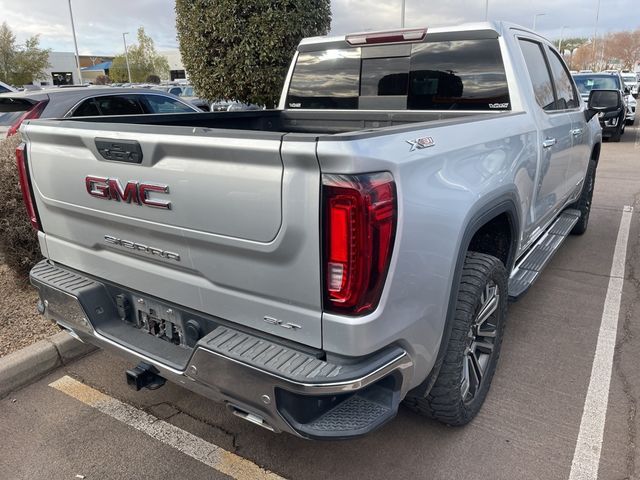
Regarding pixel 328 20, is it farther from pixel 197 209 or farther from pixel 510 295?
pixel 197 209

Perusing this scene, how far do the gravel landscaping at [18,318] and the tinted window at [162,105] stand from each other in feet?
13.7

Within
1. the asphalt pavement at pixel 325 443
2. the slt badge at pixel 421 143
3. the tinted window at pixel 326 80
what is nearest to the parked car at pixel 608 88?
the tinted window at pixel 326 80

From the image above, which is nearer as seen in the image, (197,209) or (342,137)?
(342,137)

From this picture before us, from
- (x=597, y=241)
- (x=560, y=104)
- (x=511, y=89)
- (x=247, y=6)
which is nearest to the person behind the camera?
(x=511, y=89)

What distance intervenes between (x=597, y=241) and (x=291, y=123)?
3.88 m

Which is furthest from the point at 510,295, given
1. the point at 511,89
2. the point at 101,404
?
the point at 101,404

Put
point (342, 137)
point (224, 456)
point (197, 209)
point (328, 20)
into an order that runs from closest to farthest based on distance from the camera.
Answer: point (342, 137) < point (197, 209) < point (224, 456) < point (328, 20)

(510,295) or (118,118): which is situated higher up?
(118,118)

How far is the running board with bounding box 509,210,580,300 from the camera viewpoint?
353 centimetres

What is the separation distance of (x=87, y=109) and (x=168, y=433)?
5.73m

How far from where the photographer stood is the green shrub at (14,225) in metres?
4.20

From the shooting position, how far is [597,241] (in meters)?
6.06

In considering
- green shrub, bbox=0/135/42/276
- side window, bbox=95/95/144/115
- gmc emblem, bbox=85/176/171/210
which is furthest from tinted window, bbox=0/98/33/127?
gmc emblem, bbox=85/176/171/210

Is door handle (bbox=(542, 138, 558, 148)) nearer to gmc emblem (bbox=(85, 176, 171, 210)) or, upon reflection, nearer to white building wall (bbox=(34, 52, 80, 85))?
gmc emblem (bbox=(85, 176, 171, 210))
